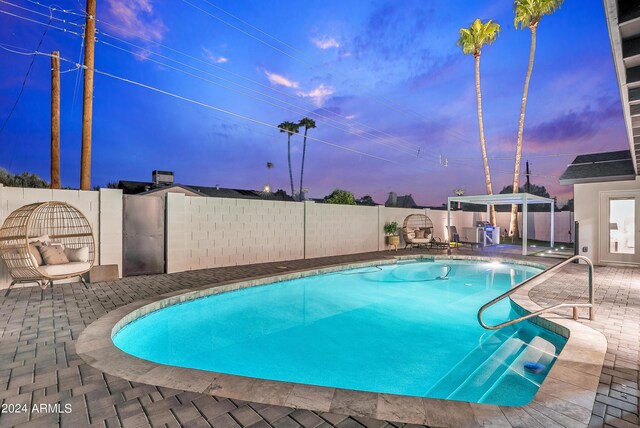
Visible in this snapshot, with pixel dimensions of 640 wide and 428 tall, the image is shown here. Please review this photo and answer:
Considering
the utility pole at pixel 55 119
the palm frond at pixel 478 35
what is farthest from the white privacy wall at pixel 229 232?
the palm frond at pixel 478 35

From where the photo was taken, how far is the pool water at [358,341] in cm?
329

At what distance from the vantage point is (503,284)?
751cm

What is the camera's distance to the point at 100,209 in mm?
6250

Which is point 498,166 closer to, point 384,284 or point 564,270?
point 564,270

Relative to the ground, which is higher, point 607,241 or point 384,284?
point 607,241

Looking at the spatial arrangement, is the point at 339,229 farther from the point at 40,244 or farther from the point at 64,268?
the point at 40,244

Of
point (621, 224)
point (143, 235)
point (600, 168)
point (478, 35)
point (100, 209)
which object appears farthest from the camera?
point (478, 35)

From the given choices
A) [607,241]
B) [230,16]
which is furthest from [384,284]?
[230,16]

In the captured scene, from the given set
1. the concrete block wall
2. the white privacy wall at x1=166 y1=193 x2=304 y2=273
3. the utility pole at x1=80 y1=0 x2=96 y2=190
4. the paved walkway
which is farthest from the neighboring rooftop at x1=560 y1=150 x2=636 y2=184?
the utility pole at x1=80 y1=0 x2=96 y2=190

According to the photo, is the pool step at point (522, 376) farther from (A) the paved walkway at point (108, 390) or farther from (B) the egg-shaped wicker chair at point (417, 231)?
(B) the egg-shaped wicker chair at point (417, 231)

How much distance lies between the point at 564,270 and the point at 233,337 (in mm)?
7751

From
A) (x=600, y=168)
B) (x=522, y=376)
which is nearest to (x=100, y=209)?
(x=522, y=376)

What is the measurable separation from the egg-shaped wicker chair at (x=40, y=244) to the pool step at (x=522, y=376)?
238 inches

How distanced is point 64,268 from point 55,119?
415 cm
